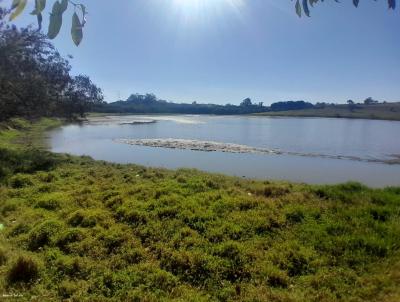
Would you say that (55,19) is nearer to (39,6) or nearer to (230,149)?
(39,6)

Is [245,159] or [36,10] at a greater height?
[36,10]

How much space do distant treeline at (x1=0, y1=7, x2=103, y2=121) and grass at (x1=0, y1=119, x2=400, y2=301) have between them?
10.7m

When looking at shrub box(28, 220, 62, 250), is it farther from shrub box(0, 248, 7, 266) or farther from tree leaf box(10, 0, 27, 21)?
tree leaf box(10, 0, 27, 21)

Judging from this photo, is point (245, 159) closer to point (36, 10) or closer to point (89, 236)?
point (89, 236)

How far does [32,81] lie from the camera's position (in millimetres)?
20906

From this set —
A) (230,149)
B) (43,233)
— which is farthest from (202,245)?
(230,149)

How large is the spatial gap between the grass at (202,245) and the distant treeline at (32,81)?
1069 cm

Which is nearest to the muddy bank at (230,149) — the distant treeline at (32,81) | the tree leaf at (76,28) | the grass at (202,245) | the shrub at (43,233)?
the distant treeline at (32,81)

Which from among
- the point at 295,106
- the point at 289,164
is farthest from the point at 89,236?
the point at 295,106

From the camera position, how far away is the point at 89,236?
7.95m

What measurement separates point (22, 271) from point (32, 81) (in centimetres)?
1691

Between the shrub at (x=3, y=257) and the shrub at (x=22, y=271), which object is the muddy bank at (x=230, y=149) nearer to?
the shrub at (x=3, y=257)

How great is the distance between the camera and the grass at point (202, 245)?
19.6ft

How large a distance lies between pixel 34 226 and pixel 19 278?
255cm
